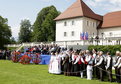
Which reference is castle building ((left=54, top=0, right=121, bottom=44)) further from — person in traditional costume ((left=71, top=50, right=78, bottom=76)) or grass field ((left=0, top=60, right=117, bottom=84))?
grass field ((left=0, top=60, right=117, bottom=84))

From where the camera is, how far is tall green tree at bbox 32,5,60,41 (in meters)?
52.9

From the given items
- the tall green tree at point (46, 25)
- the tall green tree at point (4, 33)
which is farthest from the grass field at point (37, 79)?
the tall green tree at point (4, 33)

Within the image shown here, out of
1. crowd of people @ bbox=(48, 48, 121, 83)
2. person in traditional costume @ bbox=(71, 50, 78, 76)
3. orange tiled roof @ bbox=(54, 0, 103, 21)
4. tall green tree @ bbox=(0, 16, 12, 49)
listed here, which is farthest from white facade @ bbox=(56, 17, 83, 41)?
person in traditional costume @ bbox=(71, 50, 78, 76)

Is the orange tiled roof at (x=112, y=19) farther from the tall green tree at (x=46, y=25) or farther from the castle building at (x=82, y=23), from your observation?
the tall green tree at (x=46, y=25)

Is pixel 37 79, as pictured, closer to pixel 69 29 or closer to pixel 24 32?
pixel 69 29

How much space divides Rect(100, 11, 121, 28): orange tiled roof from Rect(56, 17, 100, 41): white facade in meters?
2.84

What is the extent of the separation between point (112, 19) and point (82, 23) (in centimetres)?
1034

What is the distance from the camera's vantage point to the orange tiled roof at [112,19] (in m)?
41.6

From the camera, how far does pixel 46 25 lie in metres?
52.5

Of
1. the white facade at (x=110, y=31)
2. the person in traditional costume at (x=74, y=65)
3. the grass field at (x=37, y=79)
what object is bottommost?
the grass field at (x=37, y=79)

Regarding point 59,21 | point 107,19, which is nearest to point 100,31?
point 107,19

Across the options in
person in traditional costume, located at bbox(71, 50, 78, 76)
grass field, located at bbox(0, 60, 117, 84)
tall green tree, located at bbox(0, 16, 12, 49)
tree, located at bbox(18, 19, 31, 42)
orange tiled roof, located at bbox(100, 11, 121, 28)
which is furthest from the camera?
tree, located at bbox(18, 19, 31, 42)

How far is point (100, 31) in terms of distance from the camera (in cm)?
4478

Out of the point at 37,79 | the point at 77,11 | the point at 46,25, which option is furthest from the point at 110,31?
the point at 37,79
